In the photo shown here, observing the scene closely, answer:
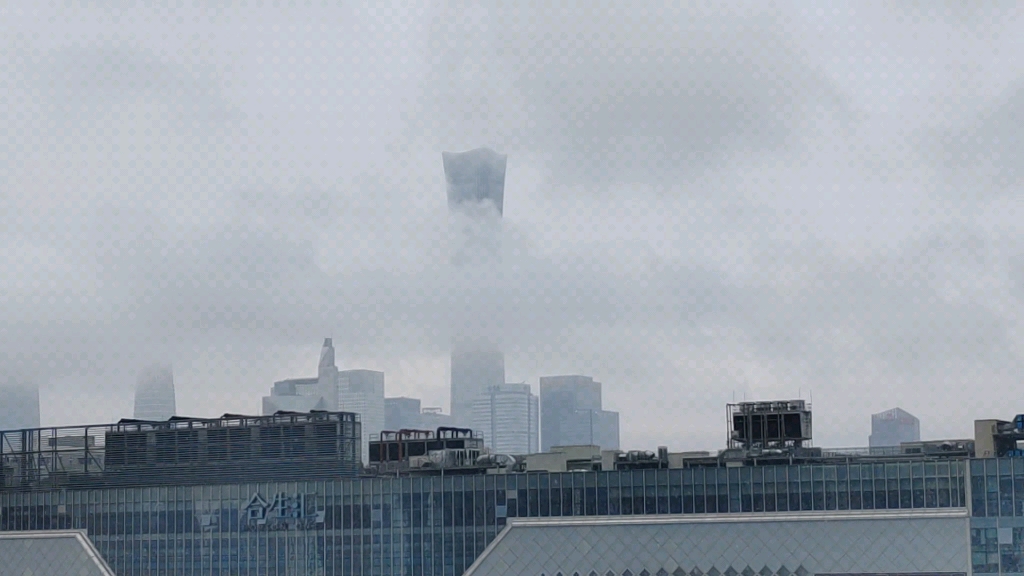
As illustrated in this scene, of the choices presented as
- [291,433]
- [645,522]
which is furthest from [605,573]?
[291,433]

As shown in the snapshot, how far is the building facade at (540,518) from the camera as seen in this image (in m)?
166

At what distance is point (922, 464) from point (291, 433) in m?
74.9

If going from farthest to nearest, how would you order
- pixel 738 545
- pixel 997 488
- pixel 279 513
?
pixel 279 513
pixel 738 545
pixel 997 488

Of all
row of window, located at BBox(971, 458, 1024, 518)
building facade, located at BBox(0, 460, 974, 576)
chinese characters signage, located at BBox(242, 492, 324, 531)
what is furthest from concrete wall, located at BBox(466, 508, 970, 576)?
chinese characters signage, located at BBox(242, 492, 324, 531)

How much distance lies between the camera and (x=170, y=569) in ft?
635

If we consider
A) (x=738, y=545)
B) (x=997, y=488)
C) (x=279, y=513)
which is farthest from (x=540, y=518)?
A: (x=997, y=488)

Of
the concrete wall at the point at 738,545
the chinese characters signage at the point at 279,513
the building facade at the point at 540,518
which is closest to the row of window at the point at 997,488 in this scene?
the building facade at the point at 540,518

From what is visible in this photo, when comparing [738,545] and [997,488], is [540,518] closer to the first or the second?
[738,545]

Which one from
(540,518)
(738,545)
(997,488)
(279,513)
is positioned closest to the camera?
(997,488)

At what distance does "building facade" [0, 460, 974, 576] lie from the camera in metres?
166

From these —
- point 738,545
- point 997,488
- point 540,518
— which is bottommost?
point 738,545

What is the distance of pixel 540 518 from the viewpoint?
178500 mm

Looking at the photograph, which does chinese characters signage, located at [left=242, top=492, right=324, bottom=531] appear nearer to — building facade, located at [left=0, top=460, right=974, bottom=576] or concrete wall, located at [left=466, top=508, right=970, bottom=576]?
building facade, located at [left=0, top=460, right=974, bottom=576]

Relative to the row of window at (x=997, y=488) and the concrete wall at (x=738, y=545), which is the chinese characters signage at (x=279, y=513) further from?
the row of window at (x=997, y=488)
